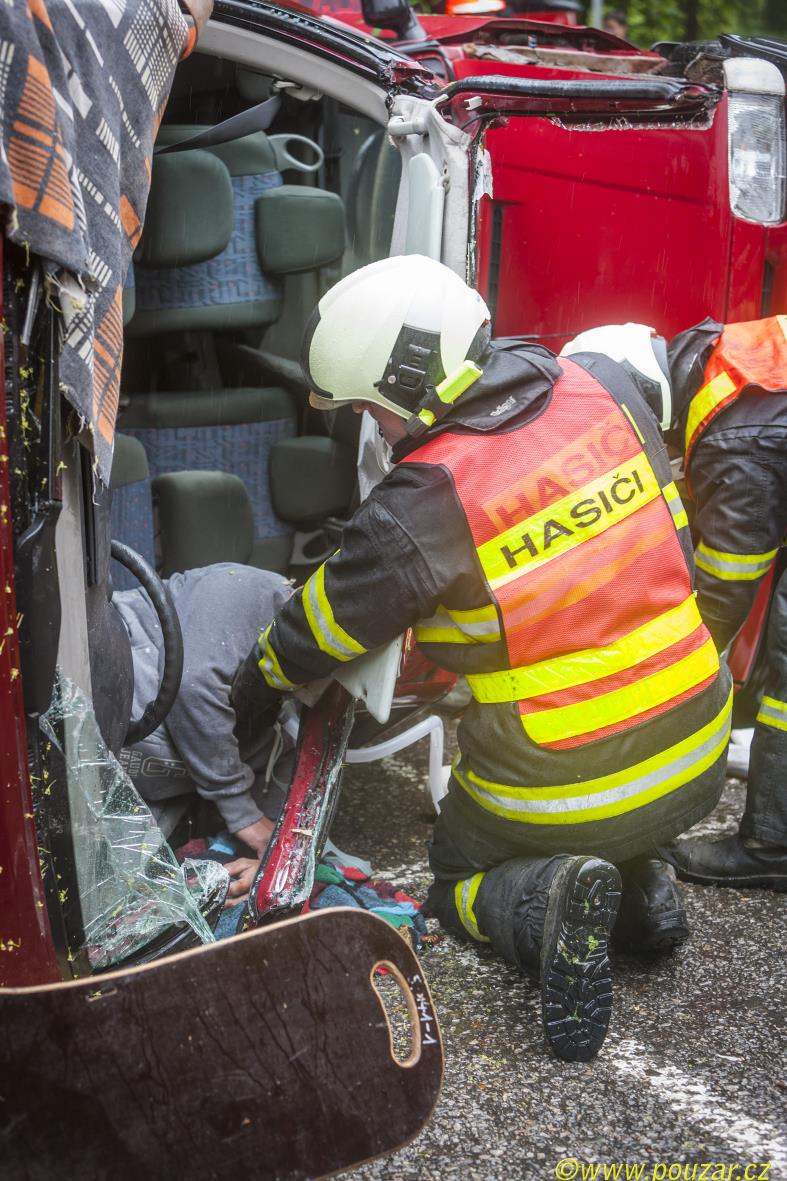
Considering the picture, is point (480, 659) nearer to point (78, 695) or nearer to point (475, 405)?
point (475, 405)

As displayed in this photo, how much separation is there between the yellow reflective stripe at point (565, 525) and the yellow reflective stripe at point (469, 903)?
682mm

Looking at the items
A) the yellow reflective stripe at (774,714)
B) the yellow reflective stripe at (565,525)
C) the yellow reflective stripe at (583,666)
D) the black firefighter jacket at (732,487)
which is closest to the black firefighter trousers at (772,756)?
the yellow reflective stripe at (774,714)

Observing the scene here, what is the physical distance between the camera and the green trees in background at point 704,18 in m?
13.9

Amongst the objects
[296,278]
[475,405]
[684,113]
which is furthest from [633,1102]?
[296,278]

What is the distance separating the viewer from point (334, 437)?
3809 mm

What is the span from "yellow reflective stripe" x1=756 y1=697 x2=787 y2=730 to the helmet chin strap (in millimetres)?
1209

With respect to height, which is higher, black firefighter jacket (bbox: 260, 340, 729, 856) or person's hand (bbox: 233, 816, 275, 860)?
black firefighter jacket (bbox: 260, 340, 729, 856)

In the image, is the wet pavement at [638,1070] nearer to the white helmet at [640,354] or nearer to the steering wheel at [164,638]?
the steering wheel at [164,638]

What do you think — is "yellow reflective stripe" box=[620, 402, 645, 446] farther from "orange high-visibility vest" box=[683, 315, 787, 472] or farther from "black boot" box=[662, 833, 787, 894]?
"black boot" box=[662, 833, 787, 894]

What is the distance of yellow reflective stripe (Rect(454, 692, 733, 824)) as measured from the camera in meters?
2.41

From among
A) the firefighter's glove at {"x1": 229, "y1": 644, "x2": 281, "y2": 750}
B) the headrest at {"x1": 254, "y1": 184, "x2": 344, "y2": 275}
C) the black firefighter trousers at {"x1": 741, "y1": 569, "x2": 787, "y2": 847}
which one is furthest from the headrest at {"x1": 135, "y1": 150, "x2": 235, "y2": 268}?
the black firefighter trousers at {"x1": 741, "y1": 569, "x2": 787, "y2": 847}

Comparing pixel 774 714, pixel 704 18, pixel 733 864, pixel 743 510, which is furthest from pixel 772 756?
pixel 704 18

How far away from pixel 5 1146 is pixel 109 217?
1.25 metres

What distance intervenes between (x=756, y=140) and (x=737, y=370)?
924mm
